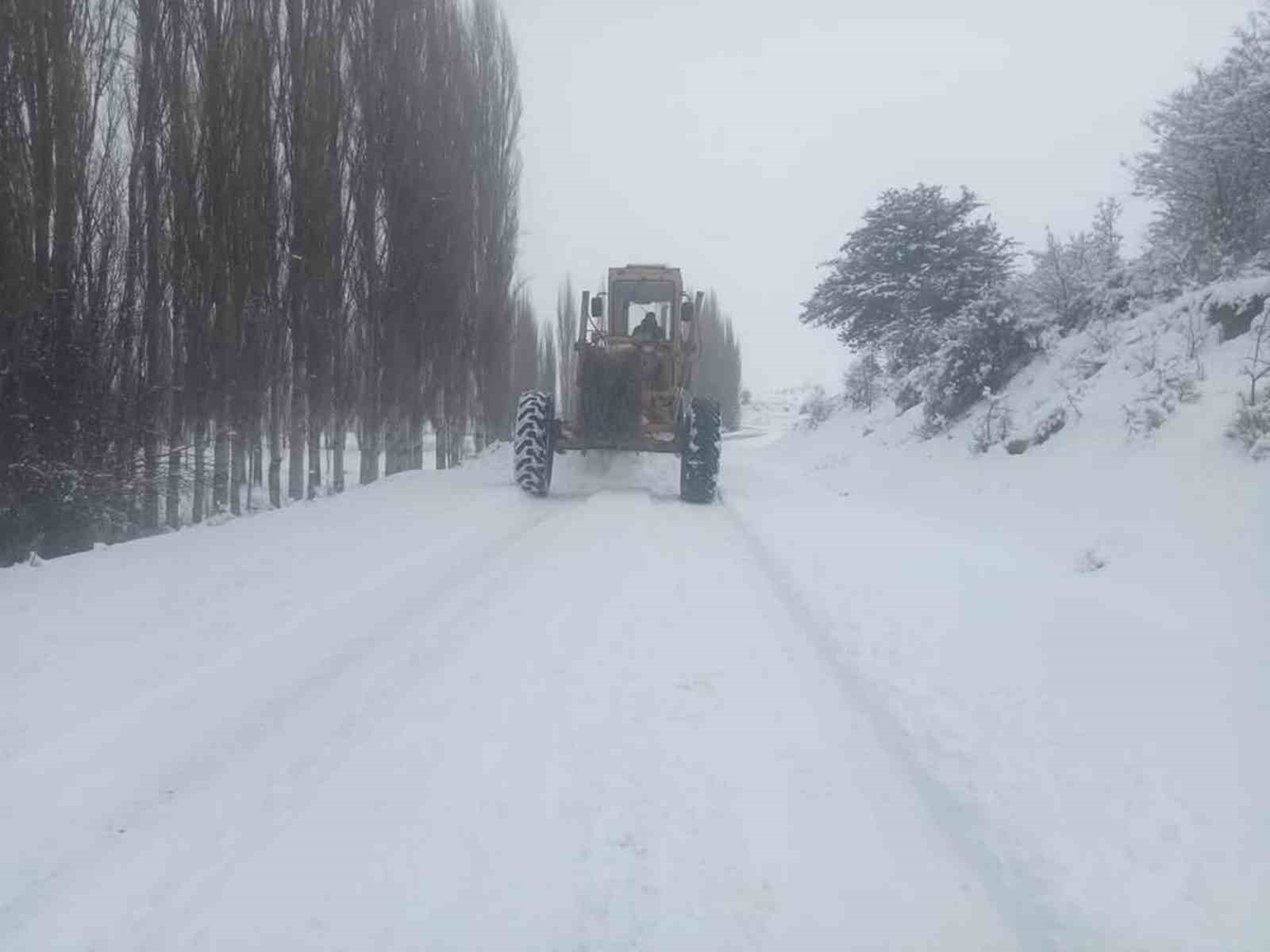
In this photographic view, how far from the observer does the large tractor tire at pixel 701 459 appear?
9969mm

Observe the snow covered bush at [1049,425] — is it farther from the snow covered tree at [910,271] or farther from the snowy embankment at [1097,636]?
the snow covered tree at [910,271]

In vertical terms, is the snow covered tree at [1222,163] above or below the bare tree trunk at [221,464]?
above

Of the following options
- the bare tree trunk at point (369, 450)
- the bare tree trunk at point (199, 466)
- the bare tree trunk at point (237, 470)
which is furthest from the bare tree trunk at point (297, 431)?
the bare tree trunk at point (199, 466)

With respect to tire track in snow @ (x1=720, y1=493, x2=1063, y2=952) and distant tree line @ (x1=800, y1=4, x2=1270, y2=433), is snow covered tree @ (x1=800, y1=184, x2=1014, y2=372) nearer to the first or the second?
distant tree line @ (x1=800, y1=4, x2=1270, y2=433)

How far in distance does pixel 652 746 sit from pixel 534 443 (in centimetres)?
761

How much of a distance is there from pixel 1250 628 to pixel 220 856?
4605 millimetres

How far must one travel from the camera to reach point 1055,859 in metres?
2.31

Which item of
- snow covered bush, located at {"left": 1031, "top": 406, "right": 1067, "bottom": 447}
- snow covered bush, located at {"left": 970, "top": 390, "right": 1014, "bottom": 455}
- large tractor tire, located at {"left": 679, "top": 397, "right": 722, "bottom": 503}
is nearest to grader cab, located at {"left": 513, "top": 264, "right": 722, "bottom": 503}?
large tractor tire, located at {"left": 679, "top": 397, "right": 722, "bottom": 503}

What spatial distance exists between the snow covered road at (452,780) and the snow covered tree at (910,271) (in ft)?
48.9

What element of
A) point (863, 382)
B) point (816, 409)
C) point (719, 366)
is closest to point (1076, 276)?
point (863, 382)

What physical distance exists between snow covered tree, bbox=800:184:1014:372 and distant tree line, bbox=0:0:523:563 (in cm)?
921

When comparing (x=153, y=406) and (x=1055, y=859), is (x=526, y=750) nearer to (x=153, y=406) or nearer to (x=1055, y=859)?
(x=1055, y=859)

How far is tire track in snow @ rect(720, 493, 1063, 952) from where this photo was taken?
2092mm

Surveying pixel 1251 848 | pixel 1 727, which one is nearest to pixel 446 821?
pixel 1 727
